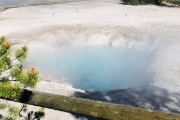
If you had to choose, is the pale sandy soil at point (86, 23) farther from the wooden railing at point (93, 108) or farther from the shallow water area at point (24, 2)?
the wooden railing at point (93, 108)

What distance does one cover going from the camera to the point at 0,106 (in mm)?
5176

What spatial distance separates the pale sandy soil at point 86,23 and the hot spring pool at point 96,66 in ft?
2.50

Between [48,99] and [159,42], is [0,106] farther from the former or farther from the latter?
[159,42]

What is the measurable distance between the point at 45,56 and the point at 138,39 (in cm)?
587

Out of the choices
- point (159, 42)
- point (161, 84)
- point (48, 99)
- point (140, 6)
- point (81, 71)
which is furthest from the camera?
point (140, 6)

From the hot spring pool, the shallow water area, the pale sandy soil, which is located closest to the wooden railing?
the hot spring pool

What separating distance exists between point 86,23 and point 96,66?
4742 millimetres

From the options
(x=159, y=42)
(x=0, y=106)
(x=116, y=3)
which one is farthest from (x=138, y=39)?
(x=0, y=106)

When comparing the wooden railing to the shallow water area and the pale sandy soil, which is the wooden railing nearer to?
the pale sandy soil

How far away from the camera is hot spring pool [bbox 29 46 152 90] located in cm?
1522

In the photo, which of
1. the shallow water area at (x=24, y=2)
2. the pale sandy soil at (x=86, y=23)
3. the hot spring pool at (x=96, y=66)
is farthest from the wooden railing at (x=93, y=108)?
the shallow water area at (x=24, y=2)

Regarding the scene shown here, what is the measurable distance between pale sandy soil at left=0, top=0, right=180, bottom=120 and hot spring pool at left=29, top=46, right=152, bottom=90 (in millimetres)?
762

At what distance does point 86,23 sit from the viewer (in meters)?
21.2

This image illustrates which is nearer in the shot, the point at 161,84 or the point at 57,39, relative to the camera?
the point at 161,84
